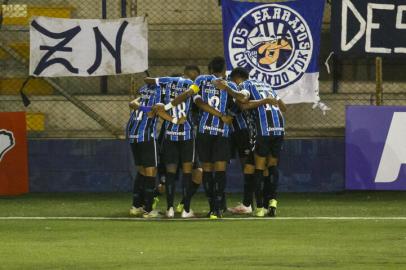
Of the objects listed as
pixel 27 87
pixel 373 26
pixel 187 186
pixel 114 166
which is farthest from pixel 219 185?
pixel 27 87

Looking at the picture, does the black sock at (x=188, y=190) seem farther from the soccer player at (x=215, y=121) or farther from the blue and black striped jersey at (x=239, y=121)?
the blue and black striped jersey at (x=239, y=121)

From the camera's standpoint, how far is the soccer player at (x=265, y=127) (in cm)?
1500

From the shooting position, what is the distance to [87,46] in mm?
18328

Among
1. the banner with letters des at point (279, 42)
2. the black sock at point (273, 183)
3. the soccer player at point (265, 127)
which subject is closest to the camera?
the soccer player at point (265, 127)

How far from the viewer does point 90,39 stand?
1830 cm

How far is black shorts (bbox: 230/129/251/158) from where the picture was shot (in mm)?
15562

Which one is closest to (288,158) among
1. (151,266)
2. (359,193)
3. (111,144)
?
(359,193)

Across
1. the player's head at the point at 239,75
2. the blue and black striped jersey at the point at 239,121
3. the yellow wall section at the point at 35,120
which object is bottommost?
the yellow wall section at the point at 35,120

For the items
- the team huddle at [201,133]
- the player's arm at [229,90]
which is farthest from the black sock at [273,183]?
the player's arm at [229,90]

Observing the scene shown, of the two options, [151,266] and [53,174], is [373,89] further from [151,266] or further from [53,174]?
[151,266]

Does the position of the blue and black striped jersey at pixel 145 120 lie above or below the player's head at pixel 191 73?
below

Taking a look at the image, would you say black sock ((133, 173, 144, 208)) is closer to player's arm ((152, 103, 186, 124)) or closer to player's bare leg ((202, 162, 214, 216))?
player's bare leg ((202, 162, 214, 216))

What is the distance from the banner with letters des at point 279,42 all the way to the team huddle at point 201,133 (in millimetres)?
3116

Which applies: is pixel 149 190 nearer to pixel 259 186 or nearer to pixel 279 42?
pixel 259 186
